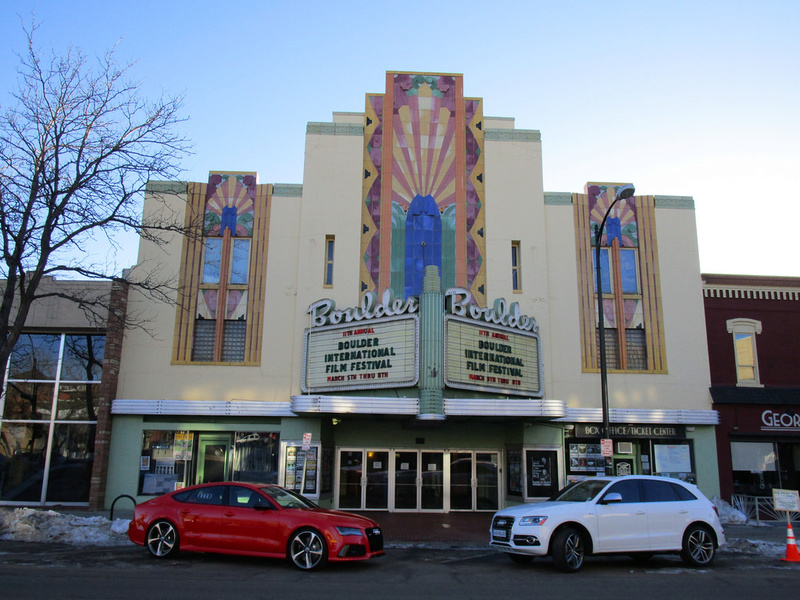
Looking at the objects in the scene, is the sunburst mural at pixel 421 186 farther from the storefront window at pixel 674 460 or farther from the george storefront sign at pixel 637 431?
the storefront window at pixel 674 460

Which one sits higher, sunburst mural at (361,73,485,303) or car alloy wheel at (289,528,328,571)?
sunburst mural at (361,73,485,303)

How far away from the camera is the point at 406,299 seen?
20.5m

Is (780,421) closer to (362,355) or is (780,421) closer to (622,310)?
(622,310)

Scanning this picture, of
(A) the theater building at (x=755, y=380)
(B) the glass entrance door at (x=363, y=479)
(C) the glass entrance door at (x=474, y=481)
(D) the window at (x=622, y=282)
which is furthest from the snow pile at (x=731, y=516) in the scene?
(B) the glass entrance door at (x=363, y=479)

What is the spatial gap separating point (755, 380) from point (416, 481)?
1204 cm

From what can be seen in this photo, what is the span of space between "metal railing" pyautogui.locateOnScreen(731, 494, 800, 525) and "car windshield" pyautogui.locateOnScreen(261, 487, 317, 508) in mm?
15509

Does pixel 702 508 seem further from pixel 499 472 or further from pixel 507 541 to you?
pixel 499 472

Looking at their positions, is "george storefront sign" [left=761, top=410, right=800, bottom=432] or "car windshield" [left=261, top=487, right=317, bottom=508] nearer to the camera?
"car windshield" [left=261, top=487, right=317, bottom=508]

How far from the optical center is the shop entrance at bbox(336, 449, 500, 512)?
22156 mm

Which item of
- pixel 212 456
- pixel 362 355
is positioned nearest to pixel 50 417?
pixel 212 456

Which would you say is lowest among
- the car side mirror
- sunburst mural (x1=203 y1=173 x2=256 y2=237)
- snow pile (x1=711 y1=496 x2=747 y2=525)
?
snow pile (x1=711 y1=496 x2=747 y2=525)

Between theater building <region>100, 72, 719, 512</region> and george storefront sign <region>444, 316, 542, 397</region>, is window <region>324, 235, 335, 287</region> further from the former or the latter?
george storefront sign <region>444, 316, 542, 397</region>

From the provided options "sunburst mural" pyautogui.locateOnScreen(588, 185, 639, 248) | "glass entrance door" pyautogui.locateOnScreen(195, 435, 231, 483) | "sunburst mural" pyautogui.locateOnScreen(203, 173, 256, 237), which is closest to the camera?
"glass entrance door" pyautogui.locateOnScreen(195, 435, 231, 483)

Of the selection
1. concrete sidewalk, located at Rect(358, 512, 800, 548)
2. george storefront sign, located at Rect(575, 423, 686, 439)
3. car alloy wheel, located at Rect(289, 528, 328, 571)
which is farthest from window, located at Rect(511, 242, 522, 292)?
car alloy wheel, located at Rect(289, 528, 328, 571)
